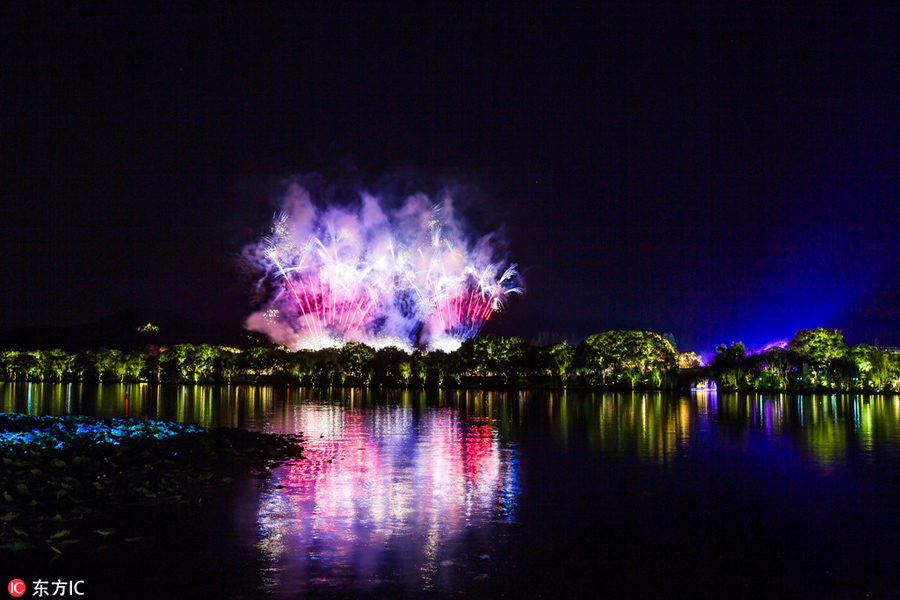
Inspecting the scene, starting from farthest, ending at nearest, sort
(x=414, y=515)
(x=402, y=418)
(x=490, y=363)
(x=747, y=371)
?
(x=490, y=363)
(x=747, y=371)
(x=402, y=418)
(x=414, y=515)

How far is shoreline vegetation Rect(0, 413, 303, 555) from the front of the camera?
1484 centimetres

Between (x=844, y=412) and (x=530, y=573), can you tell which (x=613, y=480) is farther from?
(x=844, y=412)

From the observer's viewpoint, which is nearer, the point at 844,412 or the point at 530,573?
the point at 530,573

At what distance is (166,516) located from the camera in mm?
16062

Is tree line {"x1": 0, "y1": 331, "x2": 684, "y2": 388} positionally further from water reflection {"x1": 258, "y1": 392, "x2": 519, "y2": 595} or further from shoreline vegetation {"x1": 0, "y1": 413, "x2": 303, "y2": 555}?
shoreline vegetation {"x1": 0, "y1": 413, "x2": 303, "y2": 555}

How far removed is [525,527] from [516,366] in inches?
3919

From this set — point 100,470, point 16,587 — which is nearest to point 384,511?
point 16,587

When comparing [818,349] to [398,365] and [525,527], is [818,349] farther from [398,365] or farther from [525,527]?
[525,527]

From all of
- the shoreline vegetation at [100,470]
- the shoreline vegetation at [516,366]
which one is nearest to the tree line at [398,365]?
the shoreline vegetation at [516,366]

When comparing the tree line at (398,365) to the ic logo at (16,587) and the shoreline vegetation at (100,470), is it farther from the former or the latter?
the ic logo at (16,587)

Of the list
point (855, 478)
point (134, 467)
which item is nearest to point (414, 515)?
point (134, 467)

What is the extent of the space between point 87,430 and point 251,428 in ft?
32.1

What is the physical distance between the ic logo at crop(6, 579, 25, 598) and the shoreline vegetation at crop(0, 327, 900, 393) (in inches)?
3706

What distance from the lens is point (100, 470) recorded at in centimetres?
2003
